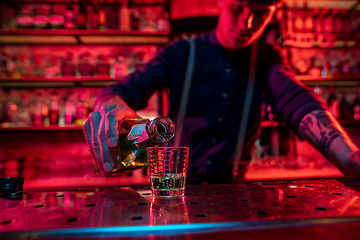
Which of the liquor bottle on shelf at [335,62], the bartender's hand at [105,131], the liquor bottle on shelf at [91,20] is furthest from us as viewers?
the liquor bottle on shelf at [335,62]

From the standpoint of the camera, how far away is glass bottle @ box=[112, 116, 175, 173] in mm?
594

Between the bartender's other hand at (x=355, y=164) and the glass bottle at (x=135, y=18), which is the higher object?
the glass bottle at (x=135, y=18)

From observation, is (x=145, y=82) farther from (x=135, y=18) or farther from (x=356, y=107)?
(x=356, y=107)

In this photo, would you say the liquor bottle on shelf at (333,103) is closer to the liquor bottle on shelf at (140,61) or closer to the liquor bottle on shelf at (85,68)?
the liquor bottle on shelf at (140,61)

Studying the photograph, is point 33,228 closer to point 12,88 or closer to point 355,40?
point 12,88

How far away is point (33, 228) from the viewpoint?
340mm

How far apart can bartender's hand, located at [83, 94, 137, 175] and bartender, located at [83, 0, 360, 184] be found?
0.17 meters

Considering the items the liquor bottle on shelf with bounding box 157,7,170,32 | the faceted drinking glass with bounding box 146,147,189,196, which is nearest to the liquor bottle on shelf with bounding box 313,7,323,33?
the liquor bottle on shelf with bounding box 157,7,170,32

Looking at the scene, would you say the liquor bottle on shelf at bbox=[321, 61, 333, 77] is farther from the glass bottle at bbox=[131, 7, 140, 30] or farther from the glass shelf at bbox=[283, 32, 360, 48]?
the glass bottle at bbox=[131, 7, 140, 30]

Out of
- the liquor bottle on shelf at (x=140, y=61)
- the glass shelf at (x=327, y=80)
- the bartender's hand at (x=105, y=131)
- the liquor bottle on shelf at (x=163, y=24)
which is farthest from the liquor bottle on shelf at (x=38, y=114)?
the glass shelf at (x=327, y=80)

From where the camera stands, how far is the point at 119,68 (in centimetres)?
A: 239

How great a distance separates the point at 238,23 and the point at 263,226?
888mm

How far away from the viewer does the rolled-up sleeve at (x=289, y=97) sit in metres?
0.95

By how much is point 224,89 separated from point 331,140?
0.54 m
